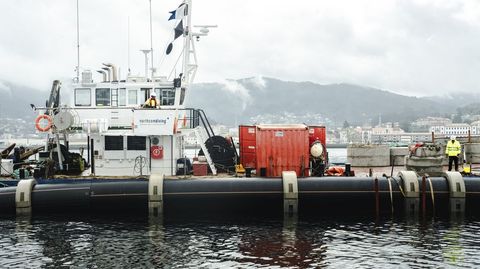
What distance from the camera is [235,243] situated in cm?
1886

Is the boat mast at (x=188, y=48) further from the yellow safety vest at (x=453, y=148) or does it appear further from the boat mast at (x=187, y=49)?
the yellow safety vest at (x=453, y=148)

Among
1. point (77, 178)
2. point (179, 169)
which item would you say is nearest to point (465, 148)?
point (179, 169)

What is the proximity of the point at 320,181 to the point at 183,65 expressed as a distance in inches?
378

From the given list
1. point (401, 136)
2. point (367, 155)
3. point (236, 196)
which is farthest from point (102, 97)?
point (401, 136)

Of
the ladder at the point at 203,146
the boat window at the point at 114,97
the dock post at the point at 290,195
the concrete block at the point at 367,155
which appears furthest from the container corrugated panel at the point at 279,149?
the boat window at the point at 114,97

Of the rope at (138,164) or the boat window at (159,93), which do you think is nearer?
the rope at (138,164)

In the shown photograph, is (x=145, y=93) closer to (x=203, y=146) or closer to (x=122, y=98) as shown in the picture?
(x=122, y=98)

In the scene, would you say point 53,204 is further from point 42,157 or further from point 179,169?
point 179,169

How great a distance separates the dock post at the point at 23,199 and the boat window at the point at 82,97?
211 inches

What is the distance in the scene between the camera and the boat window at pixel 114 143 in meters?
26.1

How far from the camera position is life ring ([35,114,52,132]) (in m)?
24.9

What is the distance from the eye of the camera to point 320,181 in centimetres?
2333

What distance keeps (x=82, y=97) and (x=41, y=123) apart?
2788 millimetres

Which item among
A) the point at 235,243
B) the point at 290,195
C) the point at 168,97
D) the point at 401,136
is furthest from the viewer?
the point at 401,136
